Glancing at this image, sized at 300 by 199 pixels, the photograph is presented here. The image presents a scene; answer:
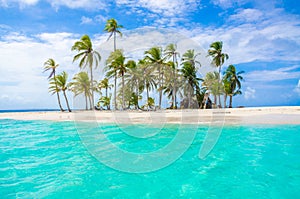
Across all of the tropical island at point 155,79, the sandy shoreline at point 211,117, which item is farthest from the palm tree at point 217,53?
the sandy shoreline at point 211,117

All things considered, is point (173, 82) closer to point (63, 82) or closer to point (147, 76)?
point (147, 76)

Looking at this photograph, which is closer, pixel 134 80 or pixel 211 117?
pixel 211 117

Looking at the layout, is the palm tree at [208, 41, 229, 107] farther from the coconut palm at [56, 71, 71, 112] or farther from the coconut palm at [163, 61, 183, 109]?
the coconut palm at [56, 71, 71, 112]

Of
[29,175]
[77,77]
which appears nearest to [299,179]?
[29,175]

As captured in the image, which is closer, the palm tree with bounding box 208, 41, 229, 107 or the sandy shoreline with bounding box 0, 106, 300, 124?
the sandy shoreline with bounding box 0, 106, 300, 124

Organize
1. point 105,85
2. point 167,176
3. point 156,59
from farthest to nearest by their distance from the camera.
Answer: point 105,85 → point 156,59 → point 167,176

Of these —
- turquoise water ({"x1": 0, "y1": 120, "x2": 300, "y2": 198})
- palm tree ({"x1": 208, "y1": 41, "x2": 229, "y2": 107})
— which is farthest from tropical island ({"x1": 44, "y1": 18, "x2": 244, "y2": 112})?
turquoise water ({"x1": 0, "y1": 120, "x2": 300, "y2": 198})

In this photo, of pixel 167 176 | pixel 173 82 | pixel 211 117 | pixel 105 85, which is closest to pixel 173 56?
pixel 173 82

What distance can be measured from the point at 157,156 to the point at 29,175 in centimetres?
484

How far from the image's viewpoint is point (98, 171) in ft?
24.2

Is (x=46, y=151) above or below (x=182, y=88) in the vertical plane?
below

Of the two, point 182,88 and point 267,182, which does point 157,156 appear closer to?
point 267,182

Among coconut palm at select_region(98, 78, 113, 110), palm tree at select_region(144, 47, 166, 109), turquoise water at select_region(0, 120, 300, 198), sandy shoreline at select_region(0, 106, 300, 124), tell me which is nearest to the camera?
turquoise water at select_region(0, 120, 300, 198)

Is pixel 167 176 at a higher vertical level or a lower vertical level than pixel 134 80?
lower
